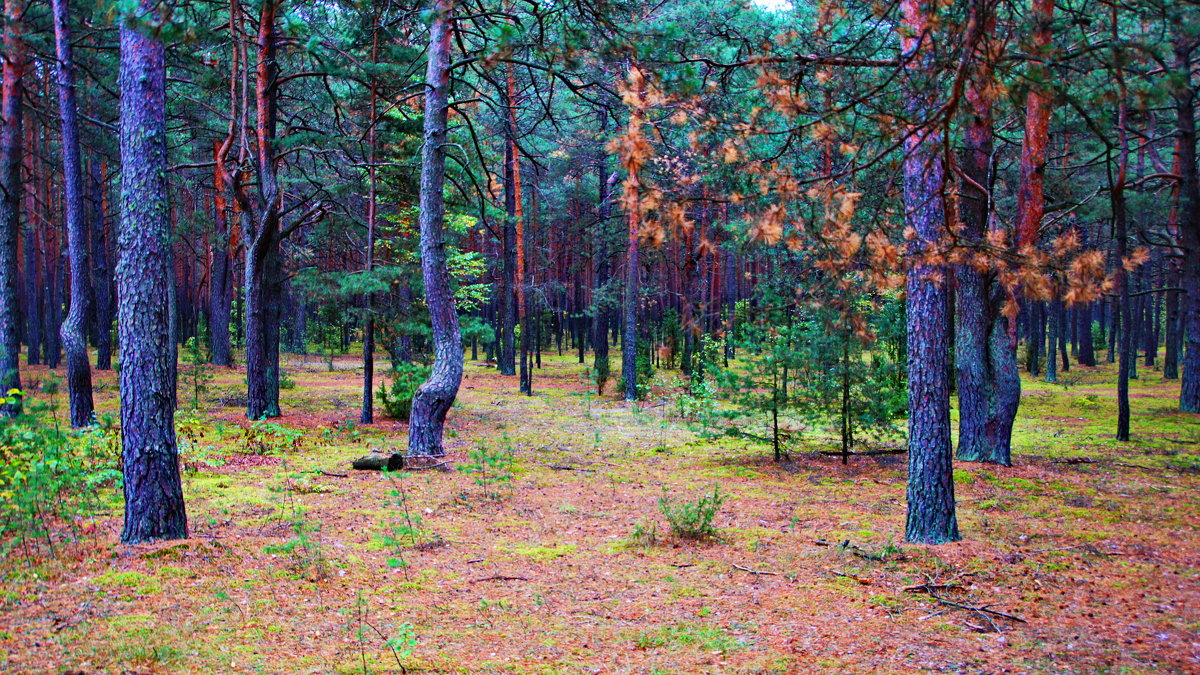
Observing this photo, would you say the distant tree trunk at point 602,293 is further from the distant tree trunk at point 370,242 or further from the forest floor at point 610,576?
the forest floor at point 610,576

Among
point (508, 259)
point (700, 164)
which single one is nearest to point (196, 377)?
point (508, 259)

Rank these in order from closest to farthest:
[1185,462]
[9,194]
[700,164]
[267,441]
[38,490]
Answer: [700,164]
[38,490]
[267,441]
[1185,462]
[9,194]

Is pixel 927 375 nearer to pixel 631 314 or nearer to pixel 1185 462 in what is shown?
pixel 1185 462

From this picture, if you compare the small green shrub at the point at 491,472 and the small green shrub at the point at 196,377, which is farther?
the small green shrub at the point at 196,377

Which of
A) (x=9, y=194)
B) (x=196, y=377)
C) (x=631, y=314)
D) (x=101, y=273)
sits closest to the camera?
(x=9, y=194)

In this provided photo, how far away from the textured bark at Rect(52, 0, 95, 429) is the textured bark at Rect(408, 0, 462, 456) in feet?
18.4

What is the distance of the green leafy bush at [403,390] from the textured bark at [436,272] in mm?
3583

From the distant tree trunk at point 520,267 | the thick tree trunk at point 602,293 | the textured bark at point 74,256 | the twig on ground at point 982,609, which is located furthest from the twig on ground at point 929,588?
the thick tree trunk at point 602,293

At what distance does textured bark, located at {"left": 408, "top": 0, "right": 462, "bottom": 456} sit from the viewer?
35.1ft

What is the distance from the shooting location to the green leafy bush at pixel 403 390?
47.5 feet

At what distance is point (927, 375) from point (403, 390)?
11075 millimetres

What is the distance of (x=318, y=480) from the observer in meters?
9.38

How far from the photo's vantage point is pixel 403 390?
1518 cm

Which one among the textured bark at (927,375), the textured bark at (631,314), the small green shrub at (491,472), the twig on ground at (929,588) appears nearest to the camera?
the twig on ground at (929,588)
